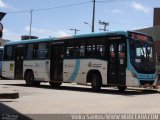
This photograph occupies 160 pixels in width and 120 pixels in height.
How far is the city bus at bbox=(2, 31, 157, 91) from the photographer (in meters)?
20.4

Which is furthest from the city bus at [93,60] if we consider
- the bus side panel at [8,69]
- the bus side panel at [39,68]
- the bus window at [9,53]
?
the bus window at [9,53]

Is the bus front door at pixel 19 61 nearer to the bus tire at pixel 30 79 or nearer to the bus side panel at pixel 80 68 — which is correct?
the bus tire at pixel 30 79

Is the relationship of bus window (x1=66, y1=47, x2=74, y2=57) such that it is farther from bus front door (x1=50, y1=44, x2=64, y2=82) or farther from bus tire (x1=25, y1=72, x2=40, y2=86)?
bus tire (x1=25, y1=72, x2=40, y2=86)

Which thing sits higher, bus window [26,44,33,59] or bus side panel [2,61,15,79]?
bus window [26,44,33,59]

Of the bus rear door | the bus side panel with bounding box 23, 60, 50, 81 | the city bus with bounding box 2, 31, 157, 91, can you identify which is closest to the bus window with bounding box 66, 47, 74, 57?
the city bus with bounding box 2, 31, 157, 91

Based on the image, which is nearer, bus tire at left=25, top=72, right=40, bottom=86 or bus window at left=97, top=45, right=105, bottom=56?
bus window at left=97, top=45, right=105, bottom=56

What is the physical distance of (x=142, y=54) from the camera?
20.9 meters

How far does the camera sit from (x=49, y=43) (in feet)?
83.0

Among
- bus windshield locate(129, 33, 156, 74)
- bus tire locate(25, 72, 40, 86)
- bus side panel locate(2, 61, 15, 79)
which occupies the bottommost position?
bus tire locate(25, 72, 40, 86)

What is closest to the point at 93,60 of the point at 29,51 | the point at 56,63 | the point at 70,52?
the point at 70,52

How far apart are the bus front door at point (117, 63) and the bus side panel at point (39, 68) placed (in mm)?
5541

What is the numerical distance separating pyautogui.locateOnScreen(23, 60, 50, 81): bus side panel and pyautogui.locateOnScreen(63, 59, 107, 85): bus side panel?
175cm

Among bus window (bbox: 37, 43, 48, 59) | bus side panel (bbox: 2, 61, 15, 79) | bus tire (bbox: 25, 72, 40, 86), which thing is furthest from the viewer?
bus side panel (bbox: 2, 61, 15, 79)

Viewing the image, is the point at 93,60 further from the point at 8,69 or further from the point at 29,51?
the point at 8,69
